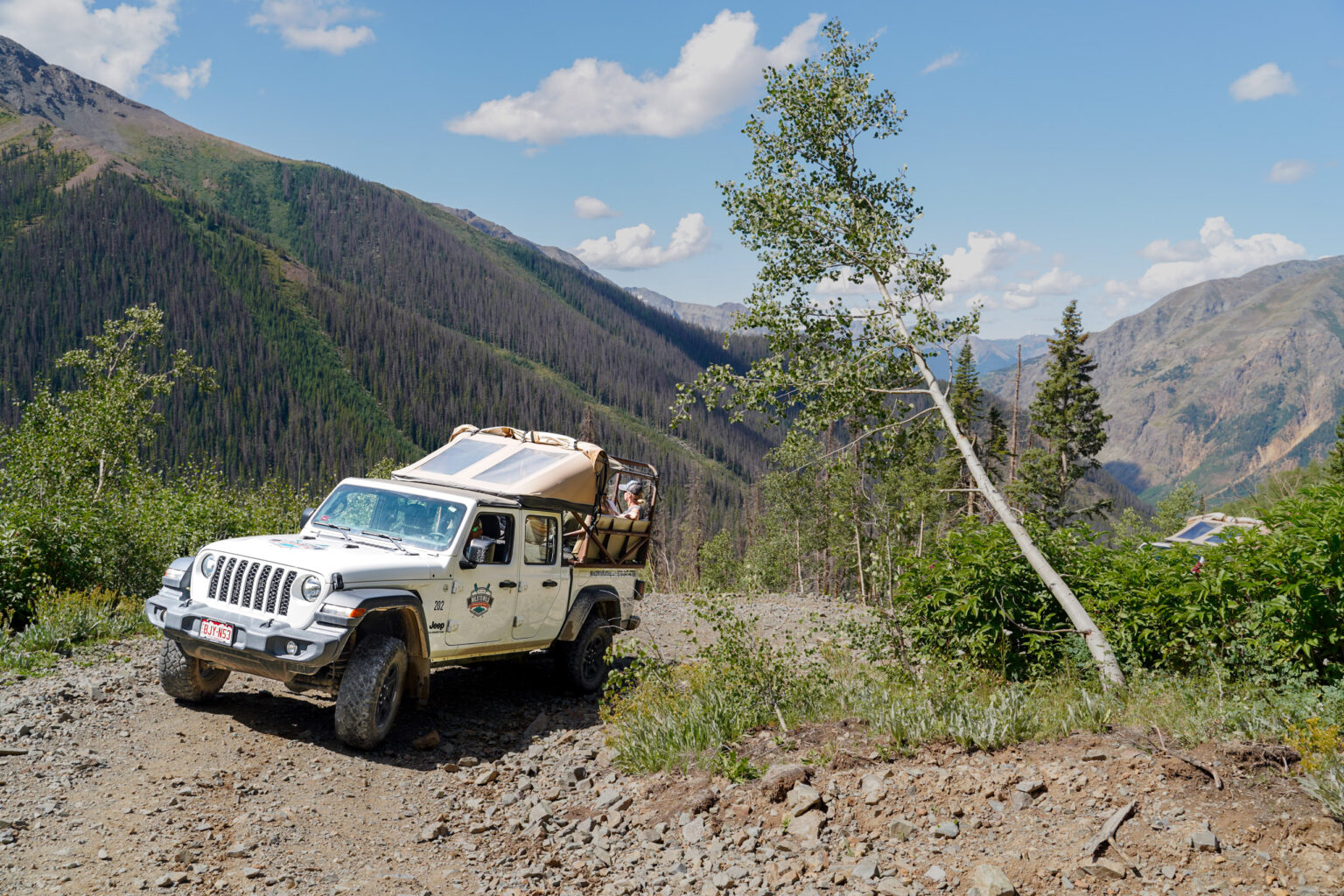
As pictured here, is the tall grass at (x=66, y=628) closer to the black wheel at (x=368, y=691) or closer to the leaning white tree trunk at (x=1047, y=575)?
the black wheel at (x=368, y=691)

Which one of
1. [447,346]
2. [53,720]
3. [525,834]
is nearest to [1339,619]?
[525,834]

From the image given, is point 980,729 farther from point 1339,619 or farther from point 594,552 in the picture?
point 594,552

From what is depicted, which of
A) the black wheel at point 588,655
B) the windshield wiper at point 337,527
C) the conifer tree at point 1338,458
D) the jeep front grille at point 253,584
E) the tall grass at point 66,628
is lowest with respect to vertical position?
the black wheel at point 588,655

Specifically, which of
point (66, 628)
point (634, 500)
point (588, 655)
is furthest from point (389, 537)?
point (66, 628)

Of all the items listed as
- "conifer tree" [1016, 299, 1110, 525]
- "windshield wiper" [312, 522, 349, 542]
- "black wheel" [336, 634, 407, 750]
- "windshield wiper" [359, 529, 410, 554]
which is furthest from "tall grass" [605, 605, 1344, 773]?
"conifer tree" [1016, 299, 1110, 525]

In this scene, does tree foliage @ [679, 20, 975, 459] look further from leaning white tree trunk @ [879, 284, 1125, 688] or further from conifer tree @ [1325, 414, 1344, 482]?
conifer tree @ [1325, 414, 1344, 482]

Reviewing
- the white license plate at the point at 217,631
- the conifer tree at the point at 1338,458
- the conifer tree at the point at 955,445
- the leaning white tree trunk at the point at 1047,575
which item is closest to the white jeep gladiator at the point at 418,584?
the white license plate at the point at 217,631

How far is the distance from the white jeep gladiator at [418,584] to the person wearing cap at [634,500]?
9.3 inches

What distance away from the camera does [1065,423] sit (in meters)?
41.8

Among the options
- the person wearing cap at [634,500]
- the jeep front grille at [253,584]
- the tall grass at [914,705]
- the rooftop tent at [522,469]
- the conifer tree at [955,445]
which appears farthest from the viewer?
the conifer tree at [955,445]

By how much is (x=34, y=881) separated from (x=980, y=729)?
6.47 meters

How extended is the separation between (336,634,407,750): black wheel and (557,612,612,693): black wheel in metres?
3.05

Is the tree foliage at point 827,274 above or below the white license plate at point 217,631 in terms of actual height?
above

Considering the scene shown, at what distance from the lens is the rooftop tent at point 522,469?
9.76m
